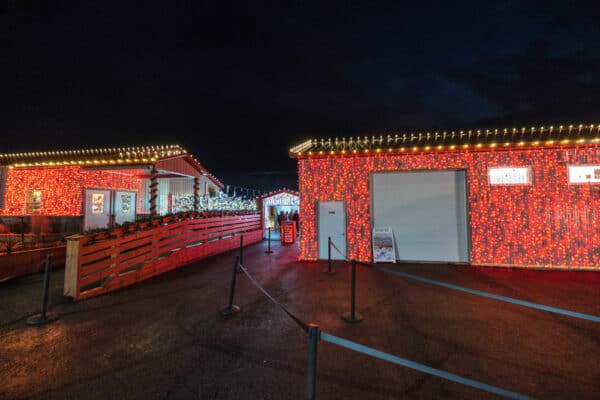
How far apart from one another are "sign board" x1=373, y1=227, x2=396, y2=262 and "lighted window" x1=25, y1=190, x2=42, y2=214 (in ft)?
49.1

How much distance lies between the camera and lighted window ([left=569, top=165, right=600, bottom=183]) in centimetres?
844

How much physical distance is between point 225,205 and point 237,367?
48.7 feet

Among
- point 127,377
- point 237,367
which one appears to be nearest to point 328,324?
point 237,367

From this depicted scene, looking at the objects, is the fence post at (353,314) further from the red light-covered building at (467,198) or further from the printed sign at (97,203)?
the printed sign at (97,203)

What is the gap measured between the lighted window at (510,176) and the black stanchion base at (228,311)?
883 centimetres

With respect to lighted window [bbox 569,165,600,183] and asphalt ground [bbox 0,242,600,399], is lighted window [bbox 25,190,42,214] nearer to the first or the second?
asphalt ground [bbox 0,242,600,399]

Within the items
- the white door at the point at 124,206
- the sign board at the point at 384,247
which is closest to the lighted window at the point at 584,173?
the sign board at the point at 384,247

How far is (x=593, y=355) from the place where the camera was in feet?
11.8

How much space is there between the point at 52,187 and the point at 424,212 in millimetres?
16089

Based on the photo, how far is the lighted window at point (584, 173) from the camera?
8.44 m

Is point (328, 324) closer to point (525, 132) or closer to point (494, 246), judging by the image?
point (494, 246)

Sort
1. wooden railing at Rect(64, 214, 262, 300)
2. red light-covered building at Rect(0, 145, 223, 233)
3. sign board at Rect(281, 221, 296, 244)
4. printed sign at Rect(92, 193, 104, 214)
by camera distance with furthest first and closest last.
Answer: sign board at Rect(281, 221, 296, 244) → printed sign at Rect(92, 193, 104, 214) → red light-covered building at Rect(0, 145, 223, 233) → wooden railing at Rect(64, 214, 262, 300)

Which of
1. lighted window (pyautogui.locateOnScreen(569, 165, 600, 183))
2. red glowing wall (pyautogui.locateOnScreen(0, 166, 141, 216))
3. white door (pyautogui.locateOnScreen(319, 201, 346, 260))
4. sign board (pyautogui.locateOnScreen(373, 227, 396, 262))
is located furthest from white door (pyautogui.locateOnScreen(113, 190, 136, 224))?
lighted window (pyautogui.locateOnScreen(569, 165, 600, 183))

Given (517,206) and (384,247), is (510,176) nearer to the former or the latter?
(517,206)
